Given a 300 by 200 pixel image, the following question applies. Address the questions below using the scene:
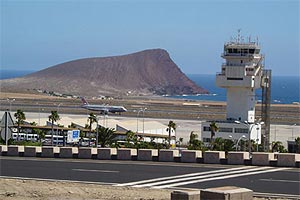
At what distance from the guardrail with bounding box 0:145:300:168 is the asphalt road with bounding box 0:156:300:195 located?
471 mm

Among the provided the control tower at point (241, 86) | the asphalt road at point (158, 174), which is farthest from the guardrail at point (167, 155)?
the control tower at point (241, 86)

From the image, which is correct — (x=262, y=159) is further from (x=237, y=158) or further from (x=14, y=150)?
(x=14, y=150)

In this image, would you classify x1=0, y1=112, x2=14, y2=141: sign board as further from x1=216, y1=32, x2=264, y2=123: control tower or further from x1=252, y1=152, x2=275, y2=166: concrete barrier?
x1=216, y1=32, x2=264, y2=123: control tower

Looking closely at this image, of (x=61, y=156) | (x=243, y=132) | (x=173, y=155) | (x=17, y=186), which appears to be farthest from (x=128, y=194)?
(x=243, y=132)

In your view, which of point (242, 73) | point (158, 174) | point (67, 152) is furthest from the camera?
point (242, 73)

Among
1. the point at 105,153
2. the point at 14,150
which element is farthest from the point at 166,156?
the point at 14,150

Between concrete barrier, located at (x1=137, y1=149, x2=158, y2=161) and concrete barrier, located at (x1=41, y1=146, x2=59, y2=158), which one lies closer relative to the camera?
concrete barrier, located at (x1=137, y1=149, x2=158, y2=161)

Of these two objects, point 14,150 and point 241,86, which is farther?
point 241,86

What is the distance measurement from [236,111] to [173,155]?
5094 centimetres

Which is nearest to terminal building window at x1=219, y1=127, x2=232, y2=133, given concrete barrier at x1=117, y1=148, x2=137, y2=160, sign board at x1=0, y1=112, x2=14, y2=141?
concrete barrier at x1=117, y1=148, x2=137, y2=160

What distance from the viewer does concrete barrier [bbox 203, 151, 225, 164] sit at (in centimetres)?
2300

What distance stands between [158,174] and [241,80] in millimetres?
51091

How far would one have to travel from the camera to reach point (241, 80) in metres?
71.1

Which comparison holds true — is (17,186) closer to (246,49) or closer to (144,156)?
(144,156)
